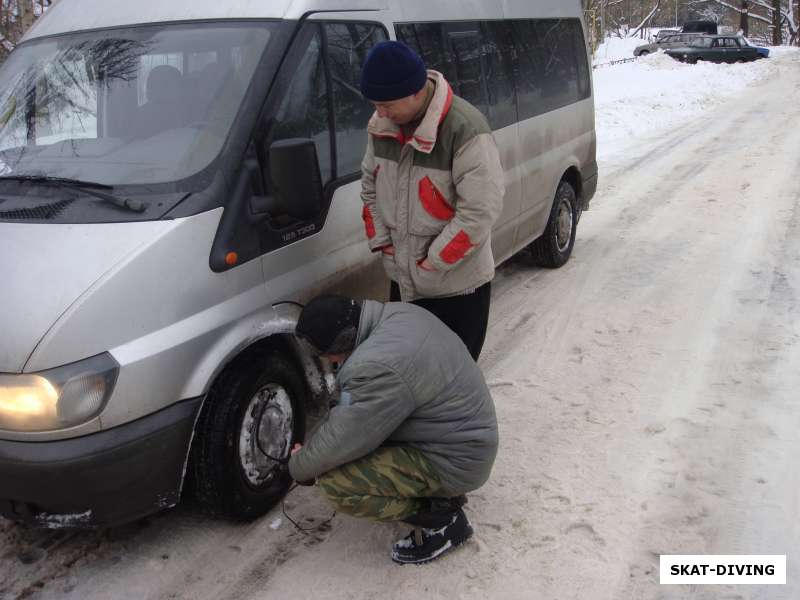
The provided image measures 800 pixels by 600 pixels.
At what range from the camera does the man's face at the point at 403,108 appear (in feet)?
10.2

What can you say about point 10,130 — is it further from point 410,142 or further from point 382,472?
point 382,472

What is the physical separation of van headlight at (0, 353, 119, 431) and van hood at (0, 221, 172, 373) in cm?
7

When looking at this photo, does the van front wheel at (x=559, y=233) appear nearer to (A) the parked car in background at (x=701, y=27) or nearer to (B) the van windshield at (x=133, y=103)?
(B) the van windshield at (x=133, y=103)

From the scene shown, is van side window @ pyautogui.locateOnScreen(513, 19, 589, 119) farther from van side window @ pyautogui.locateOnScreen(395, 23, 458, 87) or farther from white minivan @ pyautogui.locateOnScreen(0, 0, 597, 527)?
white minivan @ pyautogui.locateOnScreen(0, 0, 597, 527)

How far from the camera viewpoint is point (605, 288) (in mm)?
6273

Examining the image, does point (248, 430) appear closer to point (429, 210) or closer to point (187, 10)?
point (429, 210)

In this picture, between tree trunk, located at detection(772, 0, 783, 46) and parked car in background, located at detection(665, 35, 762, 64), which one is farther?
tree trunk, located at detection(772, 0, 783, 46)

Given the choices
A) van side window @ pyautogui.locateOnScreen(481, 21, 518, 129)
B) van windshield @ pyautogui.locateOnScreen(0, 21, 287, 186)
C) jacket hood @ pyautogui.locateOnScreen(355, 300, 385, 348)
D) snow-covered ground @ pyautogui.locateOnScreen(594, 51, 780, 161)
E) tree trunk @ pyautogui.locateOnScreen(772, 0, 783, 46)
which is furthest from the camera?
tree trunk @ pyautogui.locateOnScreen(772, 0, 783, 46)

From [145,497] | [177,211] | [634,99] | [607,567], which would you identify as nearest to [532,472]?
[607,567]

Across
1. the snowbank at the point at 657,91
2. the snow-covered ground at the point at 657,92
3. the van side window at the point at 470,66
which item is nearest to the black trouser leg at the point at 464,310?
the van side window at the point at 470,66

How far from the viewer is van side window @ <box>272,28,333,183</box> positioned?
348 cm

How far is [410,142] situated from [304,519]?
1758 millimetres

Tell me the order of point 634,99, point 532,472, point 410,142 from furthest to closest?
point 634,99
point 532,472
point 410,142

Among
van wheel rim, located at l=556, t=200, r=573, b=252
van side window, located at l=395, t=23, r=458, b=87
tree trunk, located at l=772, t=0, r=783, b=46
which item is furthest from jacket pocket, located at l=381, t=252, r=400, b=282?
tree trunk, located at l=772, t=0, r=783, b=46
